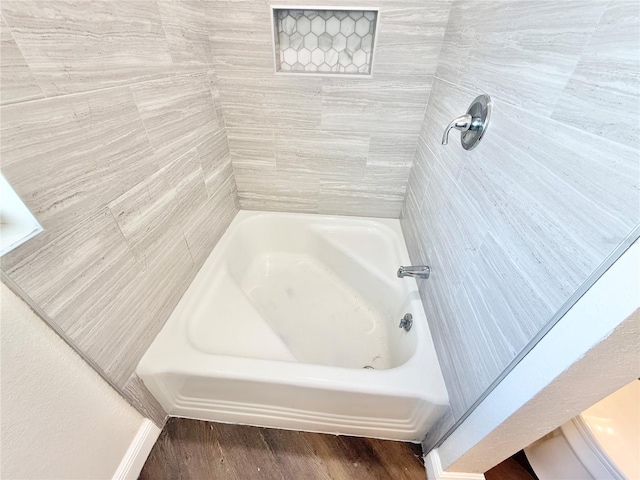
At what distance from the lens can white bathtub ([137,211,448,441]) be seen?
875 mm

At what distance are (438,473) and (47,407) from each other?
3.80 ft

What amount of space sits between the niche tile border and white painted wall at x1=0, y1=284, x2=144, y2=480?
1289 mm

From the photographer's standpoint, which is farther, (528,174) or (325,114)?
(325,114)

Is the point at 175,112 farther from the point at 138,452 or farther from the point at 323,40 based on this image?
the point at 138,452

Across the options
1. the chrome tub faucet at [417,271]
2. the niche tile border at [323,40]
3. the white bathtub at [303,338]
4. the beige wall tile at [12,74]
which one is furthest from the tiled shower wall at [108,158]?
the chrome tub faucet at [417,271]

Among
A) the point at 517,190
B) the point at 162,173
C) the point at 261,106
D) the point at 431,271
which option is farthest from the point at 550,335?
the point at 261,106

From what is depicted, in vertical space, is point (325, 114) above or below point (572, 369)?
above

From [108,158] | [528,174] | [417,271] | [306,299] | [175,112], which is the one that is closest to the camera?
[528,174]

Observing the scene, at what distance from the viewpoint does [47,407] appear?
0.62 m

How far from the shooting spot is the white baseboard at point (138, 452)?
861 mm

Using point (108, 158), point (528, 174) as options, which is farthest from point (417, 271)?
point (108, 158)

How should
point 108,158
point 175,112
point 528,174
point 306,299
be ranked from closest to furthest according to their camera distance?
point 528,174 → point 108,158 → point 175,112 → point 306,299

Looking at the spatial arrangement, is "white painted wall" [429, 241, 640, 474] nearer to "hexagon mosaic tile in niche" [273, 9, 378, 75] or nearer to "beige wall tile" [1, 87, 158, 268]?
"beige wall tile" [1, 87, 158, 268]

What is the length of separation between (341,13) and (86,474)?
1.89 meters
